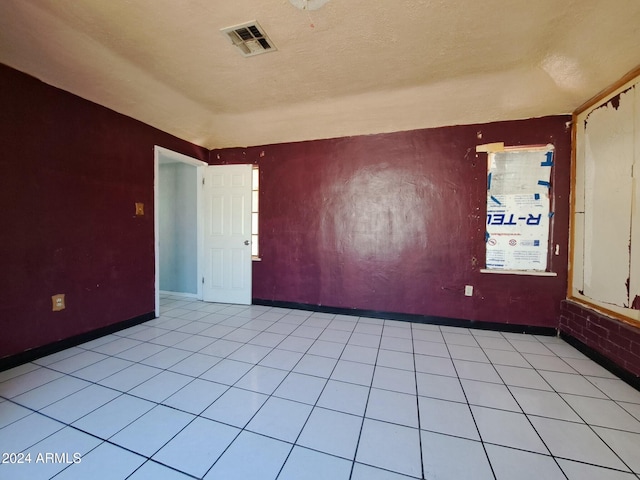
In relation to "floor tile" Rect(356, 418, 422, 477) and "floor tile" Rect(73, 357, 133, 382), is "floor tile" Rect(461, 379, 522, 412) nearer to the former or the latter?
"floor tile" Rect(356, 418, 422, 477)

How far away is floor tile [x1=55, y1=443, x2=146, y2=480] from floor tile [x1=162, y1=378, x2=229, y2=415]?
36cm

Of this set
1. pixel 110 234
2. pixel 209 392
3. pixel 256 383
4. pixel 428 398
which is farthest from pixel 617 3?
pixel 110 234

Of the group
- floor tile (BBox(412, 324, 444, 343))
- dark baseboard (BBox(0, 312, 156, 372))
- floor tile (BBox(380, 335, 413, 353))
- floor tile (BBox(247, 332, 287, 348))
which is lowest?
floor tile (BBox(380, 335, 413, 353))

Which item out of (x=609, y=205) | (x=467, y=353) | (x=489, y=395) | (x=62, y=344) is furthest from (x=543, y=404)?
(x=62, y=344)

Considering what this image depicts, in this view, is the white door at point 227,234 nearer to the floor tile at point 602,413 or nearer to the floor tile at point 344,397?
the floor tile at point 344,397

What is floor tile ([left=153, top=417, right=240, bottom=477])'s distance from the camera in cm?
126

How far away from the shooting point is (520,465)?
127cm

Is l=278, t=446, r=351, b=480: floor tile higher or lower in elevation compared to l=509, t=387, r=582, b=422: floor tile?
lower

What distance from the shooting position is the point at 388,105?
2.89 metres

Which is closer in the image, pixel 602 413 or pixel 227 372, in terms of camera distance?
pixel 602 413

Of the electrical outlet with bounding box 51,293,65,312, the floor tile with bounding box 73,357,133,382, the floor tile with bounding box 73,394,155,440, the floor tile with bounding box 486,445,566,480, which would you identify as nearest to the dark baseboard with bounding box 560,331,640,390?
the floor tile with bounding box 486,445,566,480

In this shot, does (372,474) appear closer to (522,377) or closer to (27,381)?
(522,377)

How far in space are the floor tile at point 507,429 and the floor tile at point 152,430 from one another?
1.78m

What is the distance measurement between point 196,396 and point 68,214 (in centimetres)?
221
